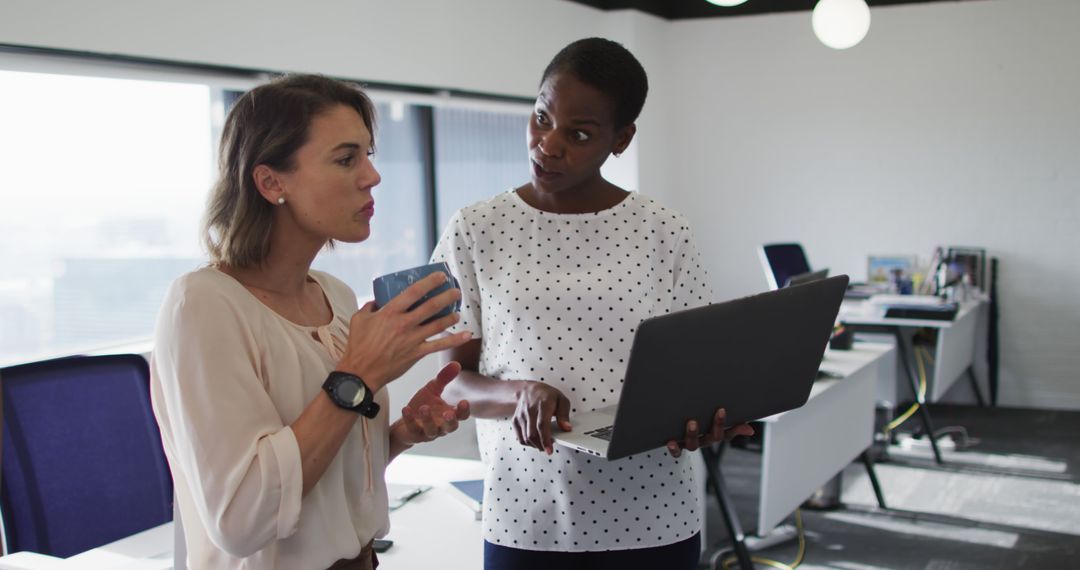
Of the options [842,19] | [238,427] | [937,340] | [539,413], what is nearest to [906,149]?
[937,340]

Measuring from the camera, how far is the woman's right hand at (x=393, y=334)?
1073mm

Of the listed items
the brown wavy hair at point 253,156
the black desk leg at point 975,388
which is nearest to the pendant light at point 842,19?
the black desk leg at point 975,388

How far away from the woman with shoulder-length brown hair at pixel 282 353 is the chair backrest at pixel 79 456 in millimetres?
954

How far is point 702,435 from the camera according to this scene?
1.33m

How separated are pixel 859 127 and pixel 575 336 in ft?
18.0

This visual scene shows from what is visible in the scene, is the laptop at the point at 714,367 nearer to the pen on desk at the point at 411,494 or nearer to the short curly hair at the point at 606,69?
the short curly hair at the point at 606,69

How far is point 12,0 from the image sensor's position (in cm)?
286

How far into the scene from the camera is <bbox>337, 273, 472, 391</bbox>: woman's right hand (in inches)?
42.3

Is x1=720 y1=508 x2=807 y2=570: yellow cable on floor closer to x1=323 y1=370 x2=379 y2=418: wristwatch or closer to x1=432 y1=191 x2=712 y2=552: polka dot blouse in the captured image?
x1=432 y1=191 x2=712 y2=552: polka dot blouse

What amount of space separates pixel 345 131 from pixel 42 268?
8.64ft

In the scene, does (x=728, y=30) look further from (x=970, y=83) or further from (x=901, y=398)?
(x=901, y=398)

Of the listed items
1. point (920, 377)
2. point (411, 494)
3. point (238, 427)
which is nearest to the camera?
point (238, 427)

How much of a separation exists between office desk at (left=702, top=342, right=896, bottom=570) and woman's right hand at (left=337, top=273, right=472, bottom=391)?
6.17 feet

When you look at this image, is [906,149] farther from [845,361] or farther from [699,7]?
[845,361]
